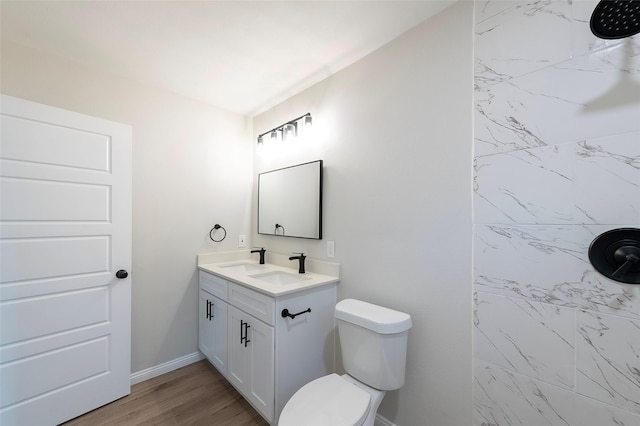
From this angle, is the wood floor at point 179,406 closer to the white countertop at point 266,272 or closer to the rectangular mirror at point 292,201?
the white countertop at point 266,272

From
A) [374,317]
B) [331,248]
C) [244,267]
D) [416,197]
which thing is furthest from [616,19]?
[244,267]

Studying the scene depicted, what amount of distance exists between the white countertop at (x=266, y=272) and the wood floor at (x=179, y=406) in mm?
901

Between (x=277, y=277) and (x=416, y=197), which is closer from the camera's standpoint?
(x=416, y=197)

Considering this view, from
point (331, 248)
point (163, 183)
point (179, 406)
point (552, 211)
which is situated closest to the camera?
point (552, 211)

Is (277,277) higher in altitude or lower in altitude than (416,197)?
lower

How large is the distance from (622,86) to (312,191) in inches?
65.4

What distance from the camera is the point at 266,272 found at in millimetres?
2129

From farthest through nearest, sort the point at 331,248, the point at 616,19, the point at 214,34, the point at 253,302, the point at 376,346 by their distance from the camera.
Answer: the point at 331,248 < the point at 253,302 < the point at 214,34 < the point at 376,346 < the point at 616,19

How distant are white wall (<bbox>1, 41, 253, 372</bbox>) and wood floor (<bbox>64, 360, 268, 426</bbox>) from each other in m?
0.25

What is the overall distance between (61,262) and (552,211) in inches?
110

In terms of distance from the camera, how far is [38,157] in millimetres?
1597

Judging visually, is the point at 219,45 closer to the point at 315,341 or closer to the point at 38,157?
the point at 38,157

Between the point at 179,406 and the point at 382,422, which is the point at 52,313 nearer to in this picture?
the point at 179,406

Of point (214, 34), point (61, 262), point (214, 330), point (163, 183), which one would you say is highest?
point (214, 34)
